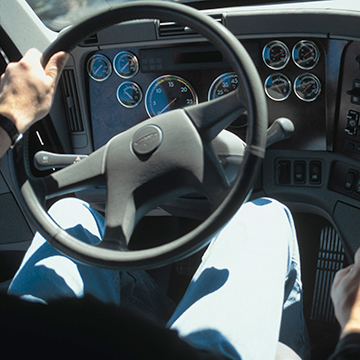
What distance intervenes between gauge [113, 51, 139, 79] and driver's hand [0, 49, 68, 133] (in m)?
0.57

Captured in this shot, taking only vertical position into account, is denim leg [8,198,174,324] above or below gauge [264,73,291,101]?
below

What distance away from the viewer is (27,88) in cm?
87

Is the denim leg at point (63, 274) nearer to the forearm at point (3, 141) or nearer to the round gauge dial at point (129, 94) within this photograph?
the forearm at point (3, 141)

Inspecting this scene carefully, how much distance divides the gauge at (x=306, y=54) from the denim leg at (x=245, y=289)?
0.50 metres

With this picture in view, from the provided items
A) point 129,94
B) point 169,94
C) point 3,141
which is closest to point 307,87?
point 169,94

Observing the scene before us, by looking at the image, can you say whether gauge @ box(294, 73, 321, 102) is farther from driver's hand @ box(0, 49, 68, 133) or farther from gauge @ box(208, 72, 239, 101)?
driver's hand @ box(0, 49, 68, 133)

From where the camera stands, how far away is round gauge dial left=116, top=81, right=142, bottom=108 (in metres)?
1.49

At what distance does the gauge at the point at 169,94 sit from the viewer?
145 centimetres

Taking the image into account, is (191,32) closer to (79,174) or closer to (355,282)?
(79,174)

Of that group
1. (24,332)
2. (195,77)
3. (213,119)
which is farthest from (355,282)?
(195,77)

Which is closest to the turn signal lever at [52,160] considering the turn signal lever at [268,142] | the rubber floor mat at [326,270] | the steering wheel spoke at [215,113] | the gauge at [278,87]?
the turn signal lever at [268,142]

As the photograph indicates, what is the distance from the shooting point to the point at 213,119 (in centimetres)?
90

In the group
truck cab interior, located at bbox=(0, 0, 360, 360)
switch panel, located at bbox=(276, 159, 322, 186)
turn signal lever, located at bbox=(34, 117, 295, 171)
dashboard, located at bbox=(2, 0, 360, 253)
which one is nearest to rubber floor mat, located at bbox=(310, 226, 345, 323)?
truck cab interior, located at bbox=(0, 0, 360, 360)

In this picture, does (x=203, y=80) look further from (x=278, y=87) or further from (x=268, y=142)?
(x=268, y=142)
